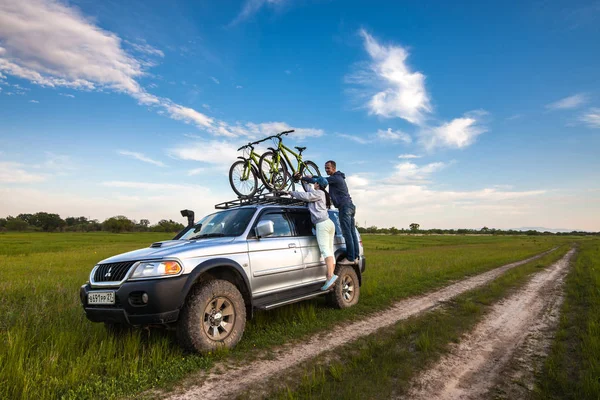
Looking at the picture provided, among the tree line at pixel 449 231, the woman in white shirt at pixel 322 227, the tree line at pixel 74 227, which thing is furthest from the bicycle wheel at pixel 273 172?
the tree line at pixel 449 231

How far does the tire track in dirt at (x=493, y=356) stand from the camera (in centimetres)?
347

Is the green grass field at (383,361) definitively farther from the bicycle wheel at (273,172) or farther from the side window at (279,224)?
the bicycle wheel at (273,172)

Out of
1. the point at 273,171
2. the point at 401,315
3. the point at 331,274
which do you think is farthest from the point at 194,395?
the point at 273,171

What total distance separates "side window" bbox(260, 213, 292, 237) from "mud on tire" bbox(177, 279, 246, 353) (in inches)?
59.6

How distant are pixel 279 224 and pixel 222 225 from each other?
1014 mm

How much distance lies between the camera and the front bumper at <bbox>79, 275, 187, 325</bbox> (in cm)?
404

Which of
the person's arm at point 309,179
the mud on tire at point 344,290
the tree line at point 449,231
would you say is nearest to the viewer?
the person's arm at point 309,179

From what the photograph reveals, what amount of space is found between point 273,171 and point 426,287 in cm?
542

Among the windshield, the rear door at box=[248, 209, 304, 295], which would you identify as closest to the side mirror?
the rear door at box=[248, 209, 304, 295]

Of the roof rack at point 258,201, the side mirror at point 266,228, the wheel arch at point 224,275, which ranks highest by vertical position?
the roof rack at point 258,201

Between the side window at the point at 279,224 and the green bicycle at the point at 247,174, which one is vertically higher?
Result: the green bicycle at the point at 247,174

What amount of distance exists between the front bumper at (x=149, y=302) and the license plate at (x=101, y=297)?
67 millimetres

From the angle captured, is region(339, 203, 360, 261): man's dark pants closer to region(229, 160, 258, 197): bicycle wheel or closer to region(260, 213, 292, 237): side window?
region(260, 213, 292, 237): side window

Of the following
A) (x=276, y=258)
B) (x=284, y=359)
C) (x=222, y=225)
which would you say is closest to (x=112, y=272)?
(x=222, y=225)
